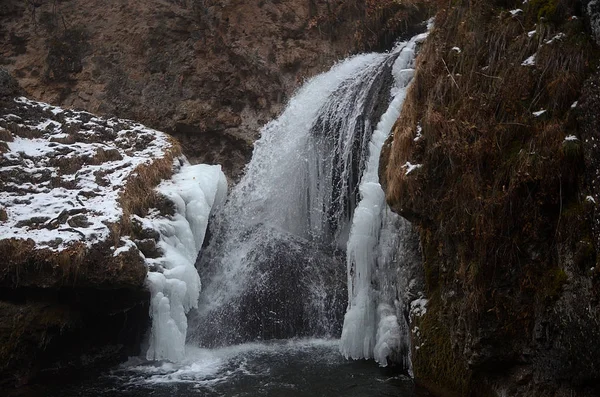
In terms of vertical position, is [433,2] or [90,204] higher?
[433,2]

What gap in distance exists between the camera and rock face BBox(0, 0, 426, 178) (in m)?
11.6

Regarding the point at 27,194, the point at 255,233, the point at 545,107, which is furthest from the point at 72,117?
the point at 545,107

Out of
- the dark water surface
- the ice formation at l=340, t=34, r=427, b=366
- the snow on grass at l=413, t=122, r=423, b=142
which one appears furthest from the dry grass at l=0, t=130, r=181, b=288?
the snow on grass at l=413, t=122, r=423, b=142

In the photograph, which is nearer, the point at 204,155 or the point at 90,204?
the point at 90,204

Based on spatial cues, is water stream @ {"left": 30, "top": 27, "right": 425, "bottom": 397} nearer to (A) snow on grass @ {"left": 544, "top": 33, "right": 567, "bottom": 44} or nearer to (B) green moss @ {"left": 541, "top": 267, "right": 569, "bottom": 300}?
(B) green moss @ {"left": 541, "top": 267, "right": 569, "bottom": 300}

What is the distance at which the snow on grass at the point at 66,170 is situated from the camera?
697 cm

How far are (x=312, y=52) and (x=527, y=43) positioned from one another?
23.2ft

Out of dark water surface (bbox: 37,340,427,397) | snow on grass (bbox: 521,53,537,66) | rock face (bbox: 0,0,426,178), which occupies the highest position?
rock face (bbox: 0,0,426,178)

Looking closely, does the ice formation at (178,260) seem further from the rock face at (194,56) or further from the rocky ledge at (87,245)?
the rock face at (194,56)

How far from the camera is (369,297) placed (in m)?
6.80

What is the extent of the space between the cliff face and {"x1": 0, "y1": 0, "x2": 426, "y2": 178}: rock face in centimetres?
598

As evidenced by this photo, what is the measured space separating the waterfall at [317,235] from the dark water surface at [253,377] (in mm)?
451

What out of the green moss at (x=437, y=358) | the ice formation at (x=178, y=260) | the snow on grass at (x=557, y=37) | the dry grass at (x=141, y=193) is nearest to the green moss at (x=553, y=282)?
the green moss at (x=437, y=358)

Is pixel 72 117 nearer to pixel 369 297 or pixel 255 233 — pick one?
pixel 255 233
